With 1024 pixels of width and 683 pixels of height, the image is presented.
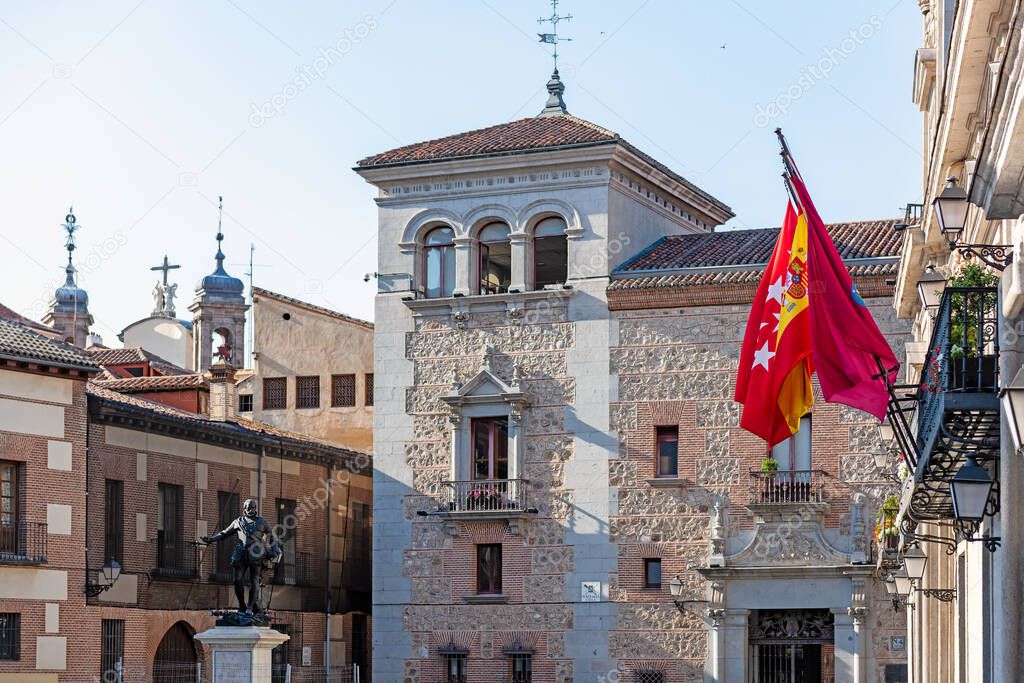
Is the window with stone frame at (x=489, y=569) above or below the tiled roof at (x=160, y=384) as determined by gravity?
below

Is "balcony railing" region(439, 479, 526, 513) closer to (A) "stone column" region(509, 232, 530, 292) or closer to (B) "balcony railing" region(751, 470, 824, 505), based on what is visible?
(A) "stone column" region(509, 232, 530, 292)

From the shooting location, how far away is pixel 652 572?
119 feet

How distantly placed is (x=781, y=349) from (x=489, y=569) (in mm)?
18342

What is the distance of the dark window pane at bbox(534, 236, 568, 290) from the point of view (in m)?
38.3

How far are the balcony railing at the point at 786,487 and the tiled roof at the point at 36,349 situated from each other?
1270 centimetres

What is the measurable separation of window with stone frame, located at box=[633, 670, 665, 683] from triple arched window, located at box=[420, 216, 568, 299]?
804 cm

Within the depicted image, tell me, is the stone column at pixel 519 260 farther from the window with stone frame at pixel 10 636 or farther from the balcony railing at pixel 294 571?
the window with stone frame at pixel 10 636

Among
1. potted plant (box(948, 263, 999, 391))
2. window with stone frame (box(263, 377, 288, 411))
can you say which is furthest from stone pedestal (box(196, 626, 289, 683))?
window with stone frame (box(263, 377, 288, 411))

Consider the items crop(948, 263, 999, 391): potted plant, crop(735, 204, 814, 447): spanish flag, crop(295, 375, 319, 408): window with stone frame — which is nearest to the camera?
crop(948, 263, 999, 391): potted plant

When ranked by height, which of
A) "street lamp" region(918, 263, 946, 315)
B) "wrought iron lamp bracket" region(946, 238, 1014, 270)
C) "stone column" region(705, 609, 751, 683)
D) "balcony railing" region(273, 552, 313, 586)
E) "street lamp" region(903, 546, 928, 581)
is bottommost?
"stone column" region(705, 609, 751, 683)

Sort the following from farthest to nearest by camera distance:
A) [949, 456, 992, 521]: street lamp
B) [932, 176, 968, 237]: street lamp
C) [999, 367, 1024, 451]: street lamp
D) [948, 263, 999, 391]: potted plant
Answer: [932, 176, 968, 237]: street lamp → [948, 263, 999, 391]: potted plant → [949, 456, 992, 521]: street lamp → [999, 367, 1024, 451]: street lamp

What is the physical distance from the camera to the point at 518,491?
36.8 metres

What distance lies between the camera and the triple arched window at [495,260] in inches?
1494

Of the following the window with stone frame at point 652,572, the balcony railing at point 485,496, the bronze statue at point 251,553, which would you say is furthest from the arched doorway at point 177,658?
the bronze statue at point 251,553
